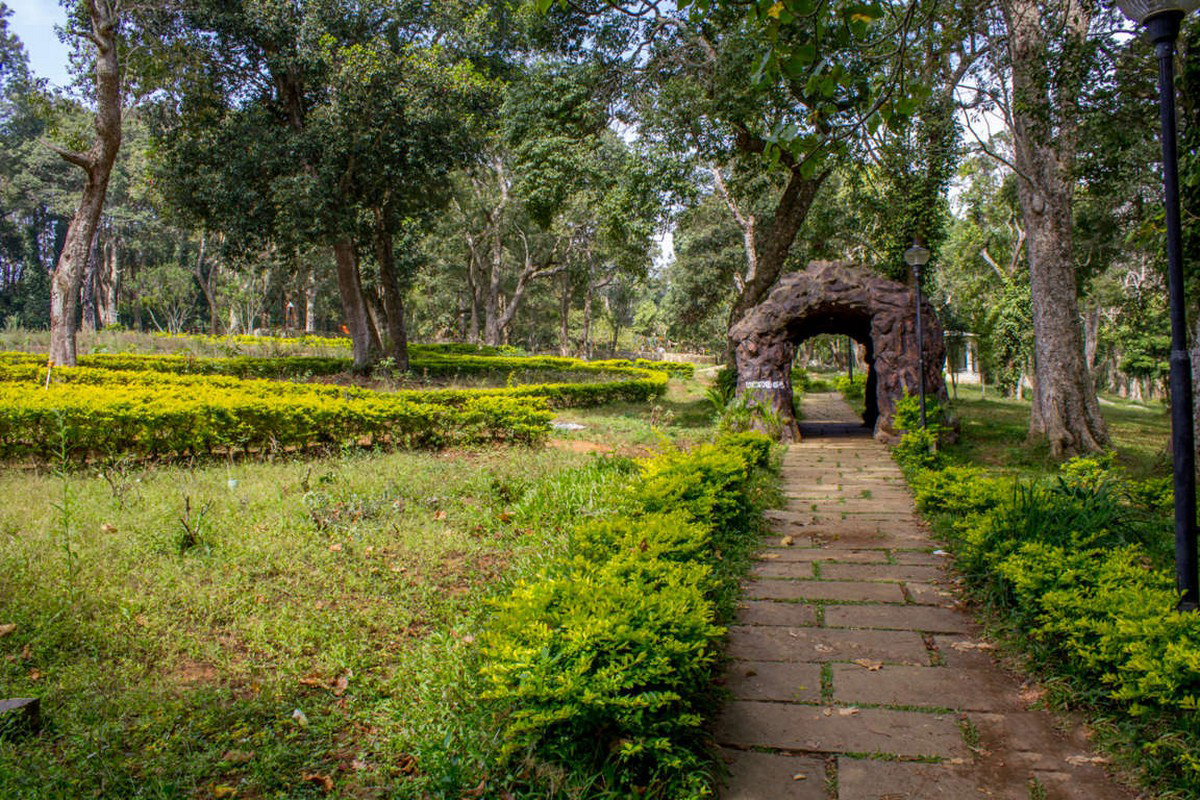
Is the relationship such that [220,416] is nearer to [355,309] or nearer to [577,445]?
[577,445]

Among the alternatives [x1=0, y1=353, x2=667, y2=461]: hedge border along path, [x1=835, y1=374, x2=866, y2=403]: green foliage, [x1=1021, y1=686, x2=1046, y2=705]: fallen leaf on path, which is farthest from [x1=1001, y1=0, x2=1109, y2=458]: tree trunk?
[x1=835, y1=374, x2=866, y2=403]: green foliage

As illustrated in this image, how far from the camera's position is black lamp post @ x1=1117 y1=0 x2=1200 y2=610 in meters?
3.19

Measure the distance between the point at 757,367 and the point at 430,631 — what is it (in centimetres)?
935

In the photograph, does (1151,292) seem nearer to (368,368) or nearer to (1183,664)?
(368,368)

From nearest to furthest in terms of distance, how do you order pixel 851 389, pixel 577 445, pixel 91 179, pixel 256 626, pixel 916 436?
pixel 256 626, pixel 916 436, pixel 577 445, pixel 91 179, pixel 851 389

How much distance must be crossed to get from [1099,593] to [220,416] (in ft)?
26.5

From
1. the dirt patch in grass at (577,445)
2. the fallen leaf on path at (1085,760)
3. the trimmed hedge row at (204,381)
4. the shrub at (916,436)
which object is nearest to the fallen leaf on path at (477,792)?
the fallen leaf on path at (1085,760)

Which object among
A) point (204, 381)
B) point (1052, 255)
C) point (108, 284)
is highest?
point (108, 284)

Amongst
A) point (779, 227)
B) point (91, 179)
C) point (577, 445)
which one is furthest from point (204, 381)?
point (779, 227)

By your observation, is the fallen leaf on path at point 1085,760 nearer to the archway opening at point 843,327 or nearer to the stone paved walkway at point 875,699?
the stone paved walkway at point 875,699

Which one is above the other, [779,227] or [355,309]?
[779,227]

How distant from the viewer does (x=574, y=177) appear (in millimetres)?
13898

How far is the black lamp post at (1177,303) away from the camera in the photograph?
3188mm

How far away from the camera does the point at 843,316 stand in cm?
1276
